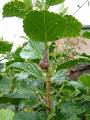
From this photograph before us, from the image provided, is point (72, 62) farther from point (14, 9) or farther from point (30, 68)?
point (14, 9)

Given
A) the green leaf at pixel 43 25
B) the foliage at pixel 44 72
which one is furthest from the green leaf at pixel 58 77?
the green leaf at pixel 43 25

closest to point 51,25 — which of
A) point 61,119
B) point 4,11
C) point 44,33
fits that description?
point 44,33

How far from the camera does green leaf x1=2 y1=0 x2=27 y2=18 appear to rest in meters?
1.21

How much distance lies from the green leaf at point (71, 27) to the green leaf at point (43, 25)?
1.5 inches

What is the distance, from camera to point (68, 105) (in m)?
1.19

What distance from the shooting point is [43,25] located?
111 cm

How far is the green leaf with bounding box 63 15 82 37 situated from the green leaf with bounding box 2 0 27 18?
16 cm

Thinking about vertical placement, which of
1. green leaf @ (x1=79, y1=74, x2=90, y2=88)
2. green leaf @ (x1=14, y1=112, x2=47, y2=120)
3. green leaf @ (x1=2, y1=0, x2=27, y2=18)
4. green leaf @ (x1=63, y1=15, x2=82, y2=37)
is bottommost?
green leaf @ (x1=14, y1=112, x2=47, y2=120)

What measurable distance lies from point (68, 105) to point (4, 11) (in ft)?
1.26

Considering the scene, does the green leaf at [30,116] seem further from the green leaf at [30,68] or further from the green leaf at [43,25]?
the green leaf at [43,25]

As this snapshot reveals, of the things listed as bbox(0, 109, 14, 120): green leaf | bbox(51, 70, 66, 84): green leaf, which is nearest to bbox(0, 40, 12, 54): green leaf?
bbox(51, 70, 66, 84): green leaf

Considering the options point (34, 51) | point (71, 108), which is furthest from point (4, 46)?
point (71, 108)

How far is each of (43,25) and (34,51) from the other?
161 millimetres

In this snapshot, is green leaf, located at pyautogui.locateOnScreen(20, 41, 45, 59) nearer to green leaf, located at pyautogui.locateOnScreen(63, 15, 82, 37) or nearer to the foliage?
the foliage
